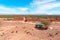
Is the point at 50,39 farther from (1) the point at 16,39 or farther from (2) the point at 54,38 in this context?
(1) the point at 16,39

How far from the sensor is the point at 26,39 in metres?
18.3

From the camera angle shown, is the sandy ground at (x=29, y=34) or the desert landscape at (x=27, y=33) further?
the desert landscape at (x=27, y=33)

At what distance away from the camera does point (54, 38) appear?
18406mm

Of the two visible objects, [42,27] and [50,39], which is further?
[42,27]

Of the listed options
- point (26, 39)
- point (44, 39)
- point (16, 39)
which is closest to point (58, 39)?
point (44, 39)

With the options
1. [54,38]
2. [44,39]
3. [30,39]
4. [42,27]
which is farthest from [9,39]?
[42,27]

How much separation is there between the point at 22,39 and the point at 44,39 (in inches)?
130

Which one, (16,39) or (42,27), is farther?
(42,27)

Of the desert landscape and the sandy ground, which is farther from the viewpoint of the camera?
the desert landscape

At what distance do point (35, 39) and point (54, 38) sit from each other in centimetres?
288

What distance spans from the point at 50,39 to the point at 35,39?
2207 mm

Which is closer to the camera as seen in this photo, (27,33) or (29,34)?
(29,34)

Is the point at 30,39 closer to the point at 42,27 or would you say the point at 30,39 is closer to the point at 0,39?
the point at 0,39

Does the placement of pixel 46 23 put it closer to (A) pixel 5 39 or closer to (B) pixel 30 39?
(B) pixel 30 39
